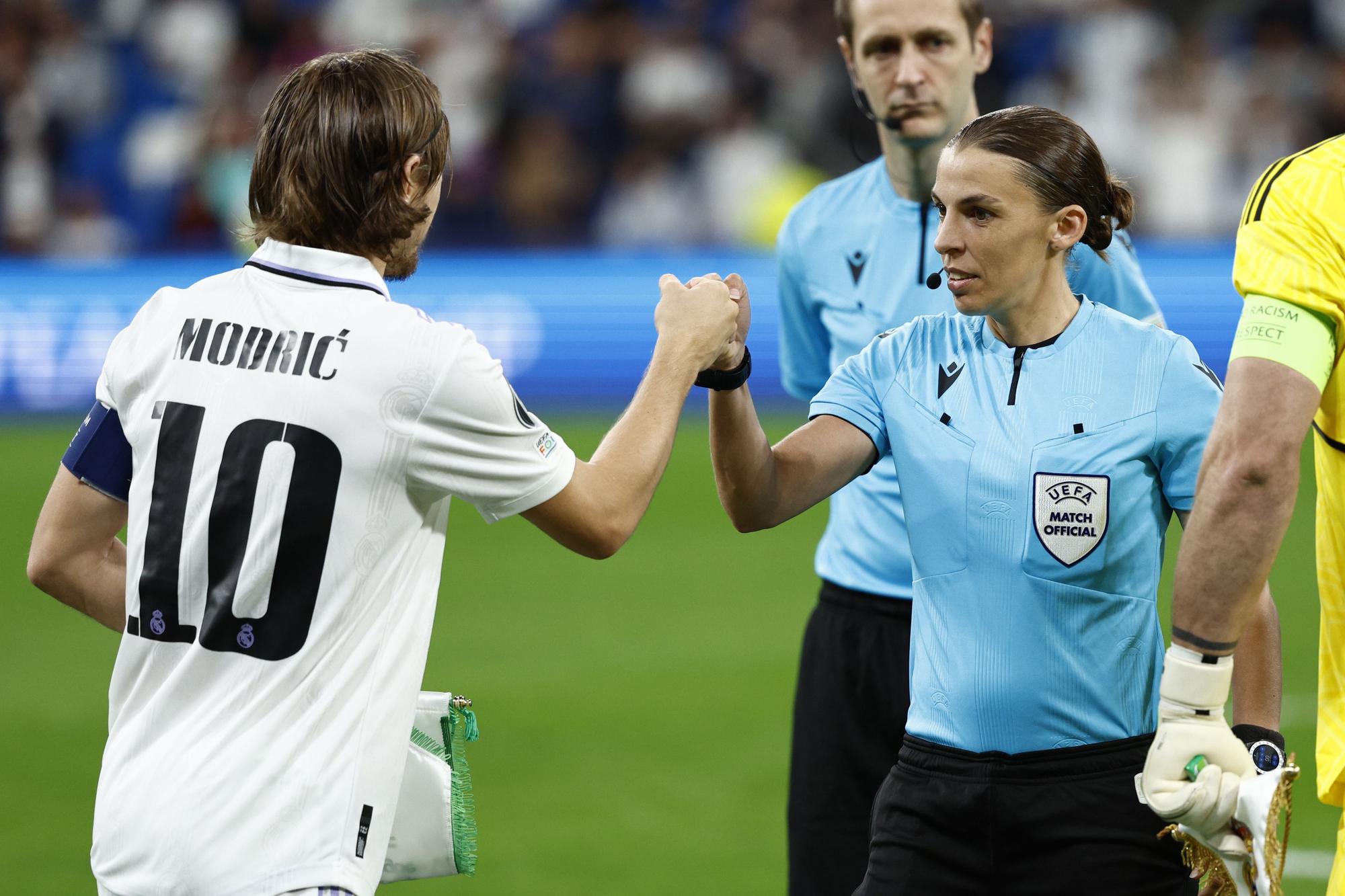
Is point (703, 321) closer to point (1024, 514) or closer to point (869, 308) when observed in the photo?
point (1024, 514)

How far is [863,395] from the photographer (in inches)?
127

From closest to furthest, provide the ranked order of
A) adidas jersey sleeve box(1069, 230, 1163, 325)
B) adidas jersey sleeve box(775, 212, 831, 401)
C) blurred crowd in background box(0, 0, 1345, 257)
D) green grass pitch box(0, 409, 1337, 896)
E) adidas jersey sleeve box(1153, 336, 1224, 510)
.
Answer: adidas jersey sleeve box(1153, 336, 1224, 510) < adidas jersey sleeve box(1069, 230, 1163, 325) < adidas jersey sleeve box(775, 212, 831, 401) < green grass pitch box(0, 409, 1337, 896) < blurred crowd in background box(0, 0, 1345, 257)

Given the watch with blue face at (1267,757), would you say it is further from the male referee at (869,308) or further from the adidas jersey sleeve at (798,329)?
the adidas jersey sleeve at (798,329)

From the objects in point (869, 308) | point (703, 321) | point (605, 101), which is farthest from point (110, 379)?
point (605, 101)

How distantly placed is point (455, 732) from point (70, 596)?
2.35ft

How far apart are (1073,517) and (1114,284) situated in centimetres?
102

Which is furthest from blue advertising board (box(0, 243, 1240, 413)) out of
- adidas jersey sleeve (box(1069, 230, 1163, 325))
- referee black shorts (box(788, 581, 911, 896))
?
adidas jersey sleeve (box(1069, 230, 1163, 325))

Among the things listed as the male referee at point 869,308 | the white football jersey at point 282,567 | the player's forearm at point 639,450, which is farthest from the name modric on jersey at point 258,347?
the male referee at point 869,308

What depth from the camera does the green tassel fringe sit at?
2816mm

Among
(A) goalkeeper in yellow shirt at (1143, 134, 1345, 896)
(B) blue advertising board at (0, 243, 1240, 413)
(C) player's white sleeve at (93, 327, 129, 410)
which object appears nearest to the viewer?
(A) goalkeeper in yellow shirt at (1143, 134, 1345, 896)

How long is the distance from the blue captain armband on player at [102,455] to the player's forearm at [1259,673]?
190 centimetres

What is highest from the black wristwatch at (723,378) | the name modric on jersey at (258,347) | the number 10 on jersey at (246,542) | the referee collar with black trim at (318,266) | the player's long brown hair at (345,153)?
the player's long brown hair at (345,153)

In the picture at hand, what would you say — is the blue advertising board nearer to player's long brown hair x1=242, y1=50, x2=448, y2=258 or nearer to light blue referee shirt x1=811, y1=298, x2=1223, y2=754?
light blue referee shirt x1=811, y1=298, x2=1223, y2=754

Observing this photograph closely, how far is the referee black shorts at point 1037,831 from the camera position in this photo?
2.93 metres
